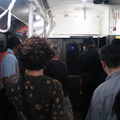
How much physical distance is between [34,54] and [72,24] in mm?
4098

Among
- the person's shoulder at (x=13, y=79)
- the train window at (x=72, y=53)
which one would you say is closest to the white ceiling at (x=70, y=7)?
the train window at (x=72, y=53)

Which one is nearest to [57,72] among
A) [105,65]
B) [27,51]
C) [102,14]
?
[105,65]

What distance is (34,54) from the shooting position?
1220 millimetres

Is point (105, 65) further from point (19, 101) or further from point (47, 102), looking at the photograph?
point (19, 101)

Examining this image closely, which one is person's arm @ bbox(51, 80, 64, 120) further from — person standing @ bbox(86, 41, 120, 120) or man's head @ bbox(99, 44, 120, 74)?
man's head @ bbox(99, 44, 120, 74)

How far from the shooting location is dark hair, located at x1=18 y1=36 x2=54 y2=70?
4.00 ft

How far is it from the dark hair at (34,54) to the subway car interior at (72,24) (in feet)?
5.75

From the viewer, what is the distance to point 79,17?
513cm

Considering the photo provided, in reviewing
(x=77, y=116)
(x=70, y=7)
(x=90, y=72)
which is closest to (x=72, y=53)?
(x=70, y=7)

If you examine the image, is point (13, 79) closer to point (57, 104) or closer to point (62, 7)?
point (57, 104)

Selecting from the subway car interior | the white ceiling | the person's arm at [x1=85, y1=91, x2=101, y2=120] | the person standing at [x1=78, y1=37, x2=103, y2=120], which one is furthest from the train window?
the person's arm at [x1=85, y1=91, x2=101, y2=120]

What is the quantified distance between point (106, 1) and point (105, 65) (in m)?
2.79

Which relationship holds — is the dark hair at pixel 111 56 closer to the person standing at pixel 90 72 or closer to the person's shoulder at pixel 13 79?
the person's shoulder at pixel 13 79

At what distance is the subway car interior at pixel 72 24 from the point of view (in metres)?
3.50
